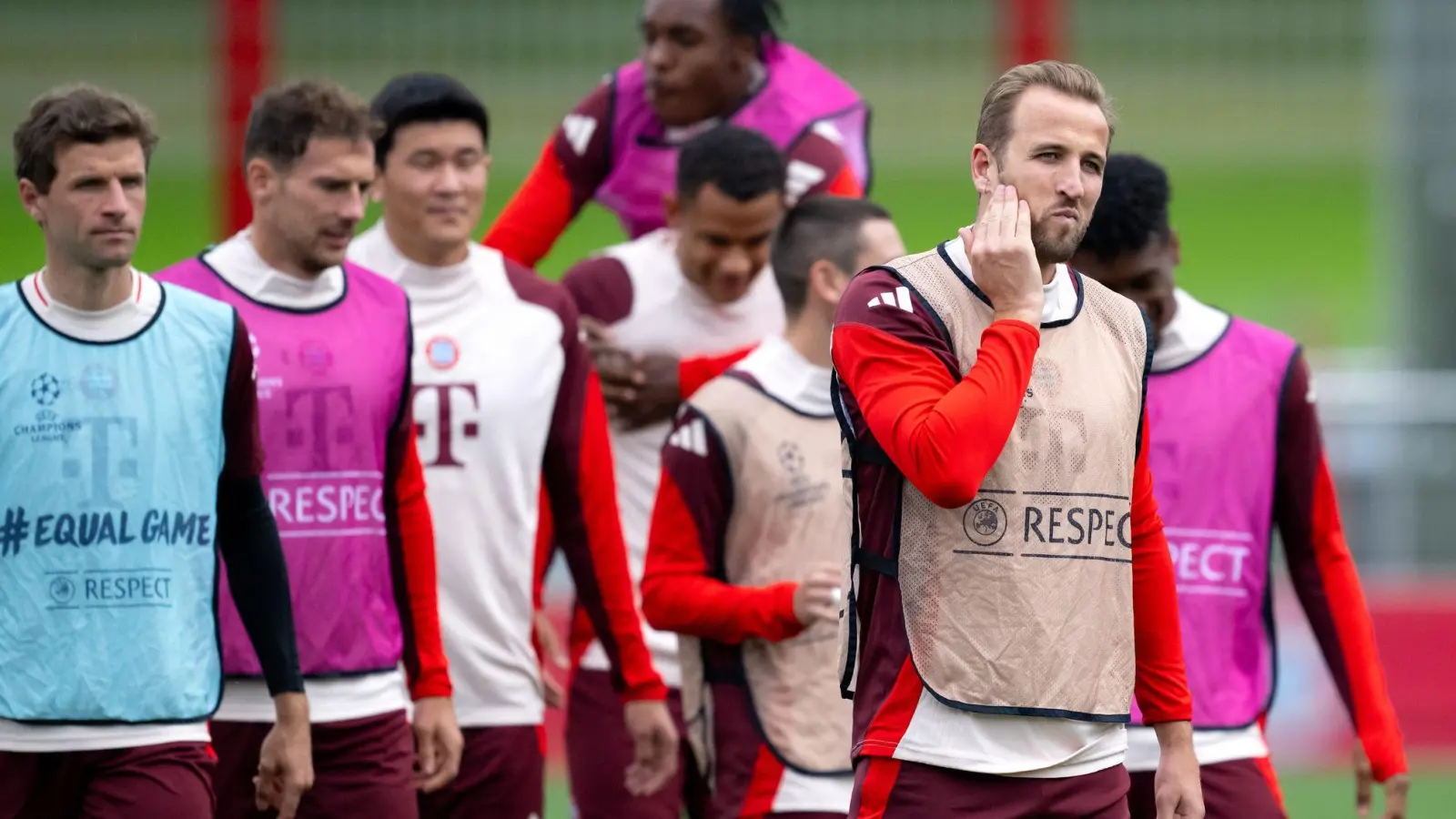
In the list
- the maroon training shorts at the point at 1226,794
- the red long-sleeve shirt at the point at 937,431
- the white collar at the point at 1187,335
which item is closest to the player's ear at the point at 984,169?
the red long-sleeve shirt at the point at 937,431

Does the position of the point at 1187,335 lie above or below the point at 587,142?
below

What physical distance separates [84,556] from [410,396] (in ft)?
3.18

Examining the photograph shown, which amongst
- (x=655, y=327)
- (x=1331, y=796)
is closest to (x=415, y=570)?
(x=655, y=327)

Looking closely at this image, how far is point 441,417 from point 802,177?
4.60ft

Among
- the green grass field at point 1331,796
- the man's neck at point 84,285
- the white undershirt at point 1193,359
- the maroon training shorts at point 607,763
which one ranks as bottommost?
the green grass field at point 1331,796

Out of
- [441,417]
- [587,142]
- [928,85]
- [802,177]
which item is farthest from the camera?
[928,85]

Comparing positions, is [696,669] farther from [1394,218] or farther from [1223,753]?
[1394,218]

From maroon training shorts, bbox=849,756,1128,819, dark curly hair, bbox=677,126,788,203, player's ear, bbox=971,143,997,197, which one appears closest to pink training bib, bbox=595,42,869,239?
dark curly hair, bbox=677,126,788,203

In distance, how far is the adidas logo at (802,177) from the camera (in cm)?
624

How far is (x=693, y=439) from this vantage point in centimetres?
496

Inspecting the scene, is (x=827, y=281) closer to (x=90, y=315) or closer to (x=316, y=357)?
(x=316, y=357)

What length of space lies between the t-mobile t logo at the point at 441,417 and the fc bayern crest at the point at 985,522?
2076mm

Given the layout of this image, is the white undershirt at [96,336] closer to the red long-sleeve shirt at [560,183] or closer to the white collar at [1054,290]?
the white collar at [1054,290]

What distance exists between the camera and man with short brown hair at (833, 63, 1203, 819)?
350cm
